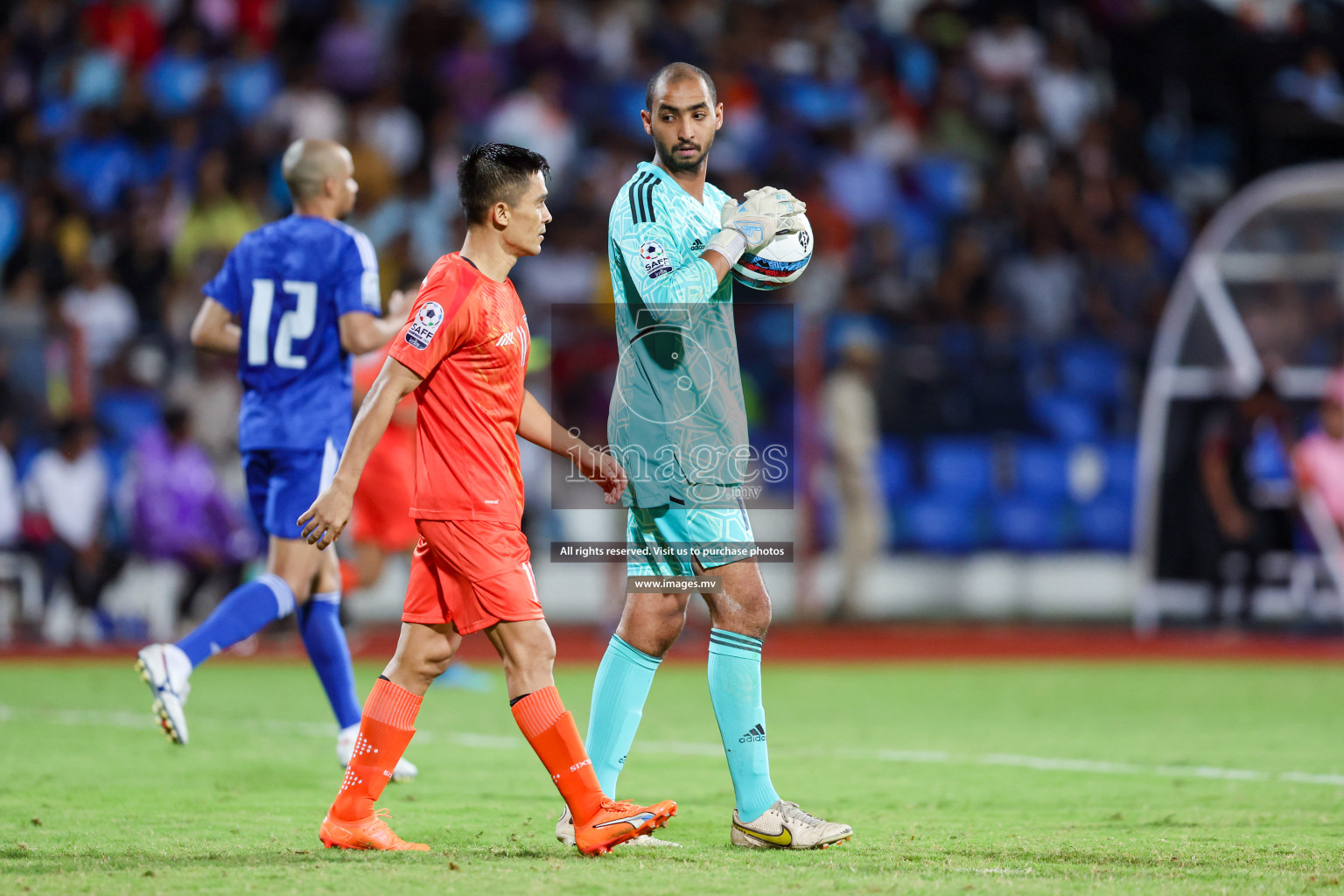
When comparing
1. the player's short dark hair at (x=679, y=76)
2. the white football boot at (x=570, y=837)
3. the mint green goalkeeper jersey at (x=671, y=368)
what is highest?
the player's short dark hair at (x=679, y=76)

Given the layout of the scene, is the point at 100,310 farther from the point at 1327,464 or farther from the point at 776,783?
the point at 1327,464

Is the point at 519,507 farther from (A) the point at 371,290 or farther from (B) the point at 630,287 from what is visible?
(A) the point at 371,290

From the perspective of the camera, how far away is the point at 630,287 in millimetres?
5031

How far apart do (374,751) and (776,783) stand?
216cm

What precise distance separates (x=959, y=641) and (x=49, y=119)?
35.9 feet

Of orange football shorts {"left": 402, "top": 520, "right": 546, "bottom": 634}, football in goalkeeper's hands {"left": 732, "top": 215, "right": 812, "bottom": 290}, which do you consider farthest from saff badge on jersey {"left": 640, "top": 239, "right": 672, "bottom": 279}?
orange football shorts {"left": 402, "top": 520, "right": 546, "bottom": 634}

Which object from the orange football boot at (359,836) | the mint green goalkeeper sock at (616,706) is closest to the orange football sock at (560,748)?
the mint green goalkeeper sock at (616,706)

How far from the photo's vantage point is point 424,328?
4609 millimetres

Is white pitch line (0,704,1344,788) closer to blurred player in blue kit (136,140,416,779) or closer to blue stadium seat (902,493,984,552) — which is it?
blurred player in blue kit (136,140,416,779)

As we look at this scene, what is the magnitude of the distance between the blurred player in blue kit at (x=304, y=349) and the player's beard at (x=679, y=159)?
1.92 metres

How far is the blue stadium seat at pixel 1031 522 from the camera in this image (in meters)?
14.3

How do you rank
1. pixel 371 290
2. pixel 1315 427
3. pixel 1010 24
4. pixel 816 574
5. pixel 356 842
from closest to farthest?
pixel 356 842
pixel 371 290
pixel 1315 427
pixel 816 574
pixel 1010 24

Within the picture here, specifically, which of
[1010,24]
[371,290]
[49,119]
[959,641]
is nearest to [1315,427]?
[959,641]

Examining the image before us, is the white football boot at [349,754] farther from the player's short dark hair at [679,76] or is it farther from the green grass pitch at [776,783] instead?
the player's short dark hair at [679,76]
